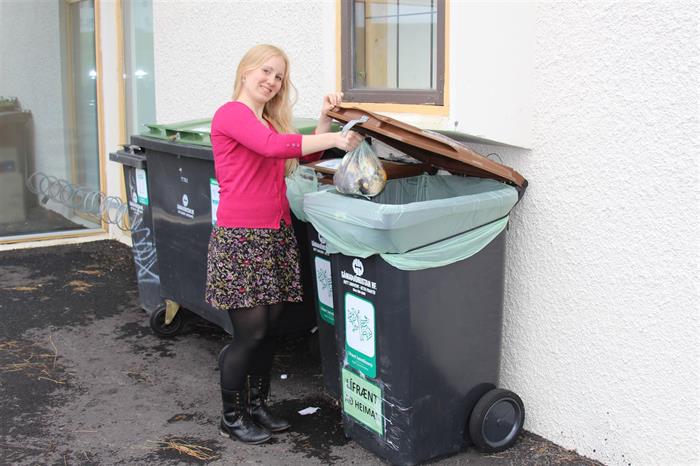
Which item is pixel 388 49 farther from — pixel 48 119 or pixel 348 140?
pixel 48 119

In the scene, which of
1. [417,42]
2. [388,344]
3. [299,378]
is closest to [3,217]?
[299,378]

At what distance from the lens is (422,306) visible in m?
3.07

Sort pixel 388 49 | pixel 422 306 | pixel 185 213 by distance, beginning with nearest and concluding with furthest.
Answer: pixel 422 306 < pixel 388 49 < pixel 185 213

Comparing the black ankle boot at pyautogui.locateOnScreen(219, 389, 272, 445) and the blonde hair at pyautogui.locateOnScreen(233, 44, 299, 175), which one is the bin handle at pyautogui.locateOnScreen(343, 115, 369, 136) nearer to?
the blonde hair at pyautogui.locateOnScreen(233, 44, 299, 175)

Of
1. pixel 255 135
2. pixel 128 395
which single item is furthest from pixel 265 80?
pixel 128 395

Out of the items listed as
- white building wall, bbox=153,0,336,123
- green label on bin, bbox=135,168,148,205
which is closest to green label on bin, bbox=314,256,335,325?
white building wall, bbox=153,0,336,123

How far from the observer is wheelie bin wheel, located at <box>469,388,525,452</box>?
3.31 metres

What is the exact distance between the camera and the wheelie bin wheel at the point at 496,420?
10.9ft

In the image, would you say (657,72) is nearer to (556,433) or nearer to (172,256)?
(556,433)

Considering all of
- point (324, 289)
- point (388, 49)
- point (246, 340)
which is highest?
point (388, 49)

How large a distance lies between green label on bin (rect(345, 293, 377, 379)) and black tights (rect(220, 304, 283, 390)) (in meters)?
0.37

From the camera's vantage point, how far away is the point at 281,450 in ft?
11.5

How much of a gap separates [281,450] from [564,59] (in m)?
1.98

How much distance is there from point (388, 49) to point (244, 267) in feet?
5.07
